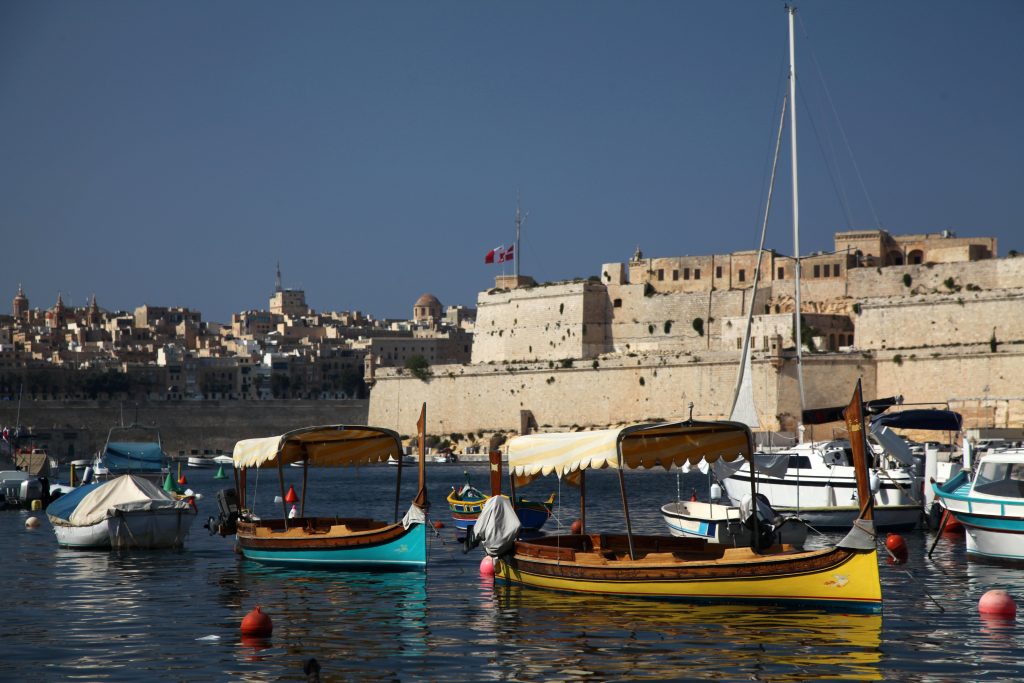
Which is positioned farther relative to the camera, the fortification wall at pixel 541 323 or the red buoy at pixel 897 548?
the fortification wall at pixel 541 323

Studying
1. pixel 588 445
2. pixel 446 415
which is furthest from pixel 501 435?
pixel 588 445

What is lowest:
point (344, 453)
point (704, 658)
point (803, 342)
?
point (704, 658)

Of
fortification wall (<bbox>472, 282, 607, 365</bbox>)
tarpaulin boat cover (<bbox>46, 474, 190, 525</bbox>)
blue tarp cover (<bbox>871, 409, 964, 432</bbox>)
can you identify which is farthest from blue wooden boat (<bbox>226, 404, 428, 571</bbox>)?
fortification wall (<bbox>472, 282, 607, 365</bbox>)

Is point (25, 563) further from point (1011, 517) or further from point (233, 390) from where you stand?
point (233, 390)

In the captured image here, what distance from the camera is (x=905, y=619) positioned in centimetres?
1323

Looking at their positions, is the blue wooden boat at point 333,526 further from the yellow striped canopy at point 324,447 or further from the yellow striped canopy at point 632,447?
the yellow striped canopy at point 632,447

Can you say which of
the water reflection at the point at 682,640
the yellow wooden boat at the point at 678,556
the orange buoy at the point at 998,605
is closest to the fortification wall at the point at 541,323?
the yellow wooden boat at the point at 678,556

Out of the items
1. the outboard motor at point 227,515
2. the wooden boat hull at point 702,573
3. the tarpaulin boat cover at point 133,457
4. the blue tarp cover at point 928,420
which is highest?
the blue tarp cover at point 928,420

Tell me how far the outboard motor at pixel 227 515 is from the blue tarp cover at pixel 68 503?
7.89 ft

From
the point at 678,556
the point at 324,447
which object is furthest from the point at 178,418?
the point at 678,556

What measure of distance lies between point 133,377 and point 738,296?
158 ft

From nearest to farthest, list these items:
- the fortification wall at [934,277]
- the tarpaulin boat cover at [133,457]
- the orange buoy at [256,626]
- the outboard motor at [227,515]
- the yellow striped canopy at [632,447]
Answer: the orange buoy at [256,626]
the yellow striped canopy at [632,447]
the outboard motor at [227,515]
the tarpaulin boat cover at [133,457]
the fortification wall at [934,277]

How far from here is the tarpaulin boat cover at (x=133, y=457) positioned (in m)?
36.7

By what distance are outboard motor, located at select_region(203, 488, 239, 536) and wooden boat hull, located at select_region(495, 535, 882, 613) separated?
5171 millimetres
